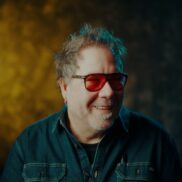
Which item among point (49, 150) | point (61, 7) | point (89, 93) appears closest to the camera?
point (89, 93)

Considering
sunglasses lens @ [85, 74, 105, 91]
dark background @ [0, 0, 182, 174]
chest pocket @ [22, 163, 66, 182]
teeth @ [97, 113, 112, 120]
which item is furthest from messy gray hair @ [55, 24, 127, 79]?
dark background @ [0, 0, 182, 174]

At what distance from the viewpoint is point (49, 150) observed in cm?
237

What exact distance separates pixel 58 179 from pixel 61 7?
2557 millimetres

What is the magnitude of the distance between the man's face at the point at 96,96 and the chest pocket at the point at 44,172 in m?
0.28

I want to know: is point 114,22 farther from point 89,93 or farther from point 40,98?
point 89,93

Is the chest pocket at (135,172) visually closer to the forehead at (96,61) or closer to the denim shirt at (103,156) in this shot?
the denim shirt at (103,156)

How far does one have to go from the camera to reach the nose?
2152mm

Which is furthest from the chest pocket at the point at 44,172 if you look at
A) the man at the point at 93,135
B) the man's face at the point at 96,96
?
the man's face at the point at 96,96

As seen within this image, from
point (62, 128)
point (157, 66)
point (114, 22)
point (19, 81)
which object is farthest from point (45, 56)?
point (62, 128)

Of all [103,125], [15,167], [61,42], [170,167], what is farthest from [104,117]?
[61,42]

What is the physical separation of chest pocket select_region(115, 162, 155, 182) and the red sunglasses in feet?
1.32

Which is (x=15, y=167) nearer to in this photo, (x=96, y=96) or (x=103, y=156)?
(x=103, y=156)

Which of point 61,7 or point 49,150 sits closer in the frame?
point 49,150

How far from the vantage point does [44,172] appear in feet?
7.64
